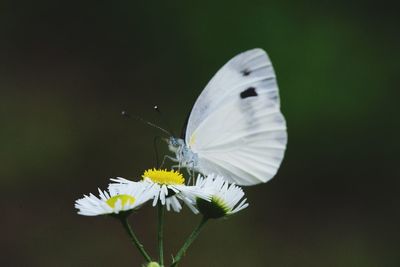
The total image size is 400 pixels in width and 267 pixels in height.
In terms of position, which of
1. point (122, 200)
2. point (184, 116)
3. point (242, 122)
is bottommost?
point (184, 116)

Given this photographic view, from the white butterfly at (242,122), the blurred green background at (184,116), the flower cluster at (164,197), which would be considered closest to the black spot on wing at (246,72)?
the white butterfly at (242,122)

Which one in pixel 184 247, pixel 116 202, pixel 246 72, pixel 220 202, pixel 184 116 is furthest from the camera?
pixel 184 116

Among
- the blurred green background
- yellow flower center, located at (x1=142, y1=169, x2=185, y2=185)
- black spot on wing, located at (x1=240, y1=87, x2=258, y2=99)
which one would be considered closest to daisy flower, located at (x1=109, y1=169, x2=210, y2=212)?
yellow flower center, located at (x1=142, y1=169, x2=185, y2=185)

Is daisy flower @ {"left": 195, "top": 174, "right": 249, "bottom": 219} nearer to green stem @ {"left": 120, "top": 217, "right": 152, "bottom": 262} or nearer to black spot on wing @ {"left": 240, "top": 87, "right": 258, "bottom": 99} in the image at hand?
green stem @ {"left": 120, "top": 217, "right": 152, "bottom": 262}

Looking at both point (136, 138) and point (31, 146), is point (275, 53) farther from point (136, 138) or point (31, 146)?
point (31, 146)

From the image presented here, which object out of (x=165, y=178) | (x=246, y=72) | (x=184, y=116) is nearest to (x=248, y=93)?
(x=246, y=72)

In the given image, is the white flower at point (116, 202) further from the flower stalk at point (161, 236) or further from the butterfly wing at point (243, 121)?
the butterfly wing at point (243, 121)

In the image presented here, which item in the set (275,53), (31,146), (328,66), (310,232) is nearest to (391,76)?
(328,66)

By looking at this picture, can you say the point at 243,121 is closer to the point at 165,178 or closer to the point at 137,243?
the point at 165,178
